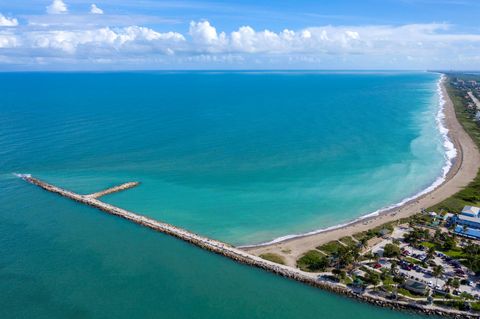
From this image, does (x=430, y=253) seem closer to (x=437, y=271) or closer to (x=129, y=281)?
(x=437, y=271)

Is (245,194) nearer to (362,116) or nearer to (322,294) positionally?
(322,294)

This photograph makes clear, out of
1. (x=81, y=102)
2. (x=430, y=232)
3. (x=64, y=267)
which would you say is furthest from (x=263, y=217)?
(x=81, y=102)

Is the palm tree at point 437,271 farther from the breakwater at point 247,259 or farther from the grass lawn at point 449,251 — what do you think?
the grass lawn at point 449,251

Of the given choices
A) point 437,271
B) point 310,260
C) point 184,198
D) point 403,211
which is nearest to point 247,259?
point 310,260

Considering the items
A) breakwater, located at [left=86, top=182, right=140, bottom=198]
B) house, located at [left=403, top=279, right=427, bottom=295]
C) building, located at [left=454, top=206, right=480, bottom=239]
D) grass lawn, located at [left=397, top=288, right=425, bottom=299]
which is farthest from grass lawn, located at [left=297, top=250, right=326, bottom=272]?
breakwater, located at [left=86, top=182, right=140, bottom=198]

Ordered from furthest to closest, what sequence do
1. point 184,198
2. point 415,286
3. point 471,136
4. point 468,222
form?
point 471,136
point 184,198
point 468,222
point 415,286

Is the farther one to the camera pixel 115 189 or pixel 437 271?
pixel 115 189

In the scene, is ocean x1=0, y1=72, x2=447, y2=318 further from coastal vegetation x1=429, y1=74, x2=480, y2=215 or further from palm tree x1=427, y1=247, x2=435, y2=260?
palm tree x1=427, y1=247, x2=435, y2=260
